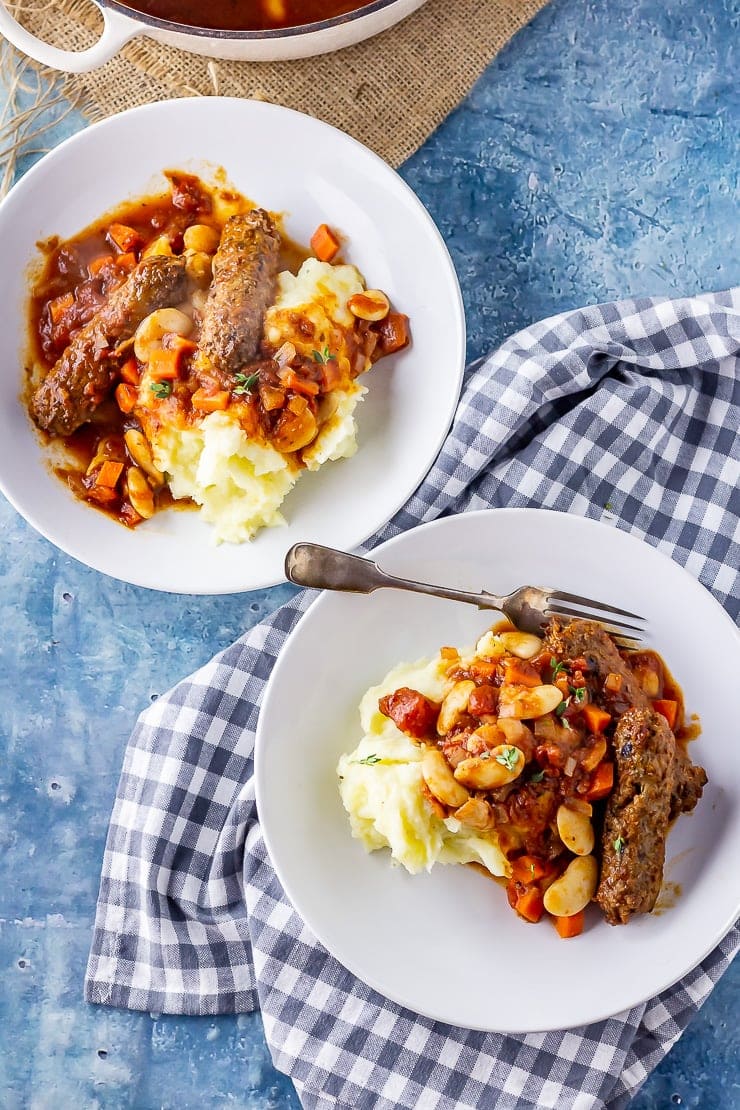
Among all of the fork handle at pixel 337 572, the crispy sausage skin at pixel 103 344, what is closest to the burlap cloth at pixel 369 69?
the crispy sausage skin at pixel 103 344

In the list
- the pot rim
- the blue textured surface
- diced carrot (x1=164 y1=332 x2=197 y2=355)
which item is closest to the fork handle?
the blue textured surface

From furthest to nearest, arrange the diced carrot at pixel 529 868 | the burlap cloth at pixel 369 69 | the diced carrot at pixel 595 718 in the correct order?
the burlap cloth at pixel 369 69
the diced carrot at pixel 529 868
the diced carrot at pixel 595 718

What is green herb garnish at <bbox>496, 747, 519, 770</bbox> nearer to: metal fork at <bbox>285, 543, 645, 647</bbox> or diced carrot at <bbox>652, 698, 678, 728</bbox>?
metal fork at <bbox>285, 543, 645, 647</bbox>

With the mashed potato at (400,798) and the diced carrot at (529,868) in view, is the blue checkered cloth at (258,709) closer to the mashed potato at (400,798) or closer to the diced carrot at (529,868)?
the mashed potato at (400,798)

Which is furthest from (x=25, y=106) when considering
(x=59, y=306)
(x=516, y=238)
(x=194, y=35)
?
(x=516, y=238)

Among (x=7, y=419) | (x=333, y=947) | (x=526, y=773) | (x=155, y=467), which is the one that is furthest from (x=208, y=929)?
(x=7, y=419)
